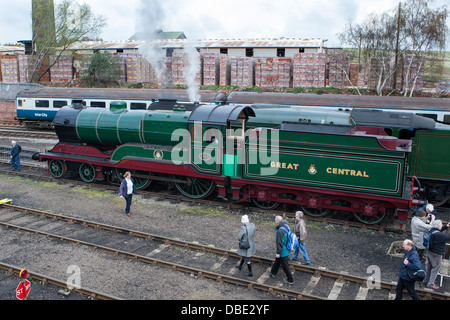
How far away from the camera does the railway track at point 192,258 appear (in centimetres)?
754

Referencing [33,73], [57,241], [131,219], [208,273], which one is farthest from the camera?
[33,73]

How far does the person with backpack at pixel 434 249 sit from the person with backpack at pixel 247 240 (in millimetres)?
3314

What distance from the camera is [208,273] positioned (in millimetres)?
7977

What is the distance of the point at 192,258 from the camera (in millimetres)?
8875

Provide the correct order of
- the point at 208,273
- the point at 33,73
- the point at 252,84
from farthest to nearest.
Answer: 1. the point at 33,73
2. the point at 252,84
3. the point at 208,273

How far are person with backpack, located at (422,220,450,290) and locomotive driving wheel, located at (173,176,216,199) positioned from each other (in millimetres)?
6716

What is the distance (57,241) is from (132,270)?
8.71 feet

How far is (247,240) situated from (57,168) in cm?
1028

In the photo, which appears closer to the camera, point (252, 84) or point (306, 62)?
point (306, 62)

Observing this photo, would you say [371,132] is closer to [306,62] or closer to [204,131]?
[204,131]

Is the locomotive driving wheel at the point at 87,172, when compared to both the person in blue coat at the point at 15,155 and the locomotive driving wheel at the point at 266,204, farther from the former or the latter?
the locomotive driving wheel at the point at 266,204

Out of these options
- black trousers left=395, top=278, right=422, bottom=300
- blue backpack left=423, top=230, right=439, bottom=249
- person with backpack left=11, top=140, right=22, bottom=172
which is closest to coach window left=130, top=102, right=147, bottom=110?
person with backpack left=11, top=140, right=22, bottom=172
